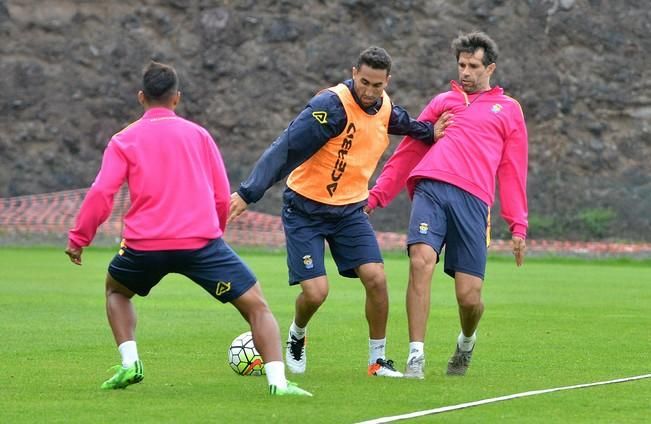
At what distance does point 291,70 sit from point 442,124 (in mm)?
28282

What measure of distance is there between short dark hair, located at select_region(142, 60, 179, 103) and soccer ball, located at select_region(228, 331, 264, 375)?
216 cm

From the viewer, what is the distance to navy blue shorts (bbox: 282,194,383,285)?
1022cm

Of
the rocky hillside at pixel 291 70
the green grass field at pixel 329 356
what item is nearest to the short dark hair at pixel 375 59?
the green grass field at pixel 329 356

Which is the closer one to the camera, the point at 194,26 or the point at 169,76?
the point at 169,76

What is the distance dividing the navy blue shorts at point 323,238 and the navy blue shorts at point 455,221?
35 cm

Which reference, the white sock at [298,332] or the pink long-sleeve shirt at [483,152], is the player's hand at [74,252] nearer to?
the white sock at [298,332]

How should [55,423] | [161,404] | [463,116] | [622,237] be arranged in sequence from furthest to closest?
[622,237]
[463,116]
[161,404]
[55,423]

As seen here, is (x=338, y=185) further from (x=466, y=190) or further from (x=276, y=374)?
(x=276, y=374)

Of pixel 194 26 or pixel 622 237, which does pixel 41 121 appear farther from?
pixel 622 237

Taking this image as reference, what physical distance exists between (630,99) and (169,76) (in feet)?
101

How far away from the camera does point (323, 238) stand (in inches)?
405

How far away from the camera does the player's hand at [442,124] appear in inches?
408

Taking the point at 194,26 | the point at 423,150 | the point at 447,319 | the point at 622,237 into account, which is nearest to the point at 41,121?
the point at 194,26

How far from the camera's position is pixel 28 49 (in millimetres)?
38625
